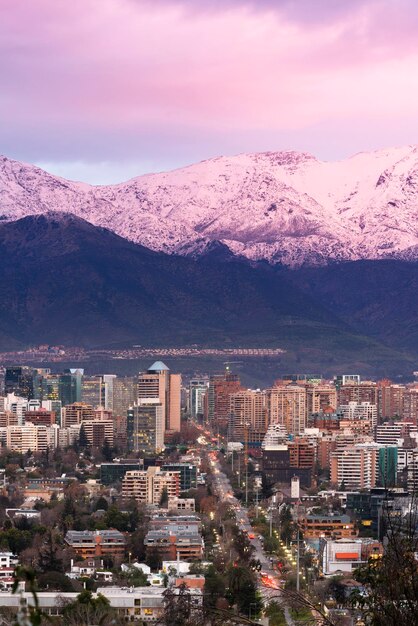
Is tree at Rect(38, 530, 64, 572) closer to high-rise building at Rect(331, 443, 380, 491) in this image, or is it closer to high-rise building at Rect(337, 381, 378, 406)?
high-rise building at Rect(331, 443, 380, 491)

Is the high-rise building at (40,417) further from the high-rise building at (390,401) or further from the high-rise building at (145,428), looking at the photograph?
the high-rise building at (390,401)

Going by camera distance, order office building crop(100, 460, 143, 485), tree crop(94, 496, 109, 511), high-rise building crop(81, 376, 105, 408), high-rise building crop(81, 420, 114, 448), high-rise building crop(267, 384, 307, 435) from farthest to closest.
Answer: high-rise building crop(81, 376, 105, 408), high-rise building crop(267, 384, 307, 435), high-rise building crop(81, 420, 114, 448), office building crop(100, 460, 143, 485), tree crop(94, 496, 109, 511)

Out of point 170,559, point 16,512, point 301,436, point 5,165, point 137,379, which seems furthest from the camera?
point 5,165

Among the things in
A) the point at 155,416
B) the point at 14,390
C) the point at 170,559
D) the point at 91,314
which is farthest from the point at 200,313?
the point at 170,559

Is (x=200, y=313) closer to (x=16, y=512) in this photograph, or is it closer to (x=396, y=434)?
(x=396, y=434)

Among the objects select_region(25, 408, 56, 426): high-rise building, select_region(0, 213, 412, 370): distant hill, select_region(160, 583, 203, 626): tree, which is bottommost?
select_region(160, 583, 203, 626): tree

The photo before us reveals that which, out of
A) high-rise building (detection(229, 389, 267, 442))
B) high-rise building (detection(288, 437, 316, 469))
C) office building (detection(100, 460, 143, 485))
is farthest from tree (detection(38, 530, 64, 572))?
high-rise building (detection(229, 389, 267, 442))

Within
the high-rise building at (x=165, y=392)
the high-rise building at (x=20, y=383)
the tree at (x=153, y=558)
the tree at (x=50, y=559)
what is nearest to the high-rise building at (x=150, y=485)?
the tree at (x=153, y=558)
